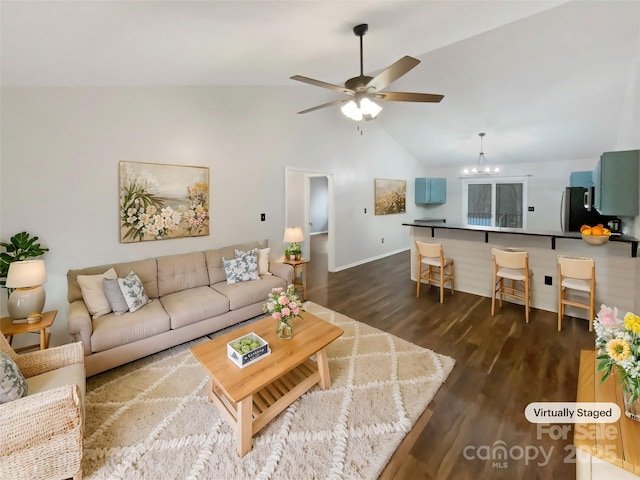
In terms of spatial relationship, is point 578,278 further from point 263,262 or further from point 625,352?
point 263,262

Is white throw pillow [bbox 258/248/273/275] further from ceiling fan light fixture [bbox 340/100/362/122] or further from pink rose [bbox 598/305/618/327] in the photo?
pink rose [bbox 598/305/618/327]

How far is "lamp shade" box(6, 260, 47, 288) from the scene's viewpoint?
7.29 feet

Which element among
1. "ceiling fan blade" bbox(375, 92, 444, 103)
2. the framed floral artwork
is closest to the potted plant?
"ceiling fan blade" bbox(375, 92, 444, 103)

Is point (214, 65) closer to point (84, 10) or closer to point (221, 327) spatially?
point (84, 10)

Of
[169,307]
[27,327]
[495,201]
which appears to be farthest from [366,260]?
[27,327]

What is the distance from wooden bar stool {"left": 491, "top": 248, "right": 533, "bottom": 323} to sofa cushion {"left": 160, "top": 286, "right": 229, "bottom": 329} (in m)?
3.36

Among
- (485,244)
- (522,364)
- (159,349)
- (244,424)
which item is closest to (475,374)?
(522,364)

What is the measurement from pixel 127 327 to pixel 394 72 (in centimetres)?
309

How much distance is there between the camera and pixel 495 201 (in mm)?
7695

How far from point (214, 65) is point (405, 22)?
192 cm

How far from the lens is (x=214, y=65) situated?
292 centimetres

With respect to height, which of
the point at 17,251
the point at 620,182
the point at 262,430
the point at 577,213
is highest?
the point at 620,182

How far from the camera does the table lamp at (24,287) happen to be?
7.32ft

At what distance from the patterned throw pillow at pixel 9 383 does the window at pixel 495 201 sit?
897 cm
